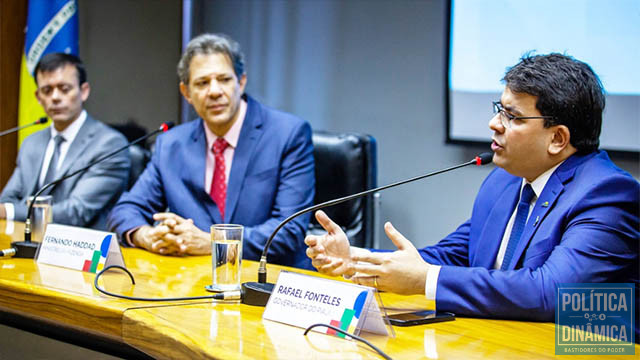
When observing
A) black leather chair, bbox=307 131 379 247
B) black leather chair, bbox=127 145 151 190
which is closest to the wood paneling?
black leather chair, bbox=127 145 151 190

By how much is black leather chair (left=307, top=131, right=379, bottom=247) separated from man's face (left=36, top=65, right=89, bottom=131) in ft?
4.28

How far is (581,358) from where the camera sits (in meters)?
1.26

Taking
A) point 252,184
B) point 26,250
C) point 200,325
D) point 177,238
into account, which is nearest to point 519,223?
point 200,325

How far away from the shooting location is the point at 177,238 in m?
2.23

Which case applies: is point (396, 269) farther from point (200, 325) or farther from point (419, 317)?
point (200, 325)

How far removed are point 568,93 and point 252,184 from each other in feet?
4.28

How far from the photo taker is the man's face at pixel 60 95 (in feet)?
11.2

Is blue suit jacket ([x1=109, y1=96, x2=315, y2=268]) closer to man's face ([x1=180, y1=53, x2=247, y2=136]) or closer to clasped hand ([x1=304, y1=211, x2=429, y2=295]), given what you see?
man's face ([x1=180, y1=53, x2=247, y2=136])

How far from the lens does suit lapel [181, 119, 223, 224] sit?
2.69 m

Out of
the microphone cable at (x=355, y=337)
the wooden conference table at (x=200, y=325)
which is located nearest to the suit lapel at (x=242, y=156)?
the wooden conference table at (x=200, y=325)

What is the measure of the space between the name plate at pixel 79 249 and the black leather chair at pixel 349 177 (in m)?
1.12

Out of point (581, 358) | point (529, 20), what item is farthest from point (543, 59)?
point (529, 20)

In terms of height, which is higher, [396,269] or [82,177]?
[82,177]

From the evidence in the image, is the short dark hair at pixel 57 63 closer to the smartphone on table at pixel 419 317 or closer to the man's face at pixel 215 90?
the man's face at pixel 215 90
